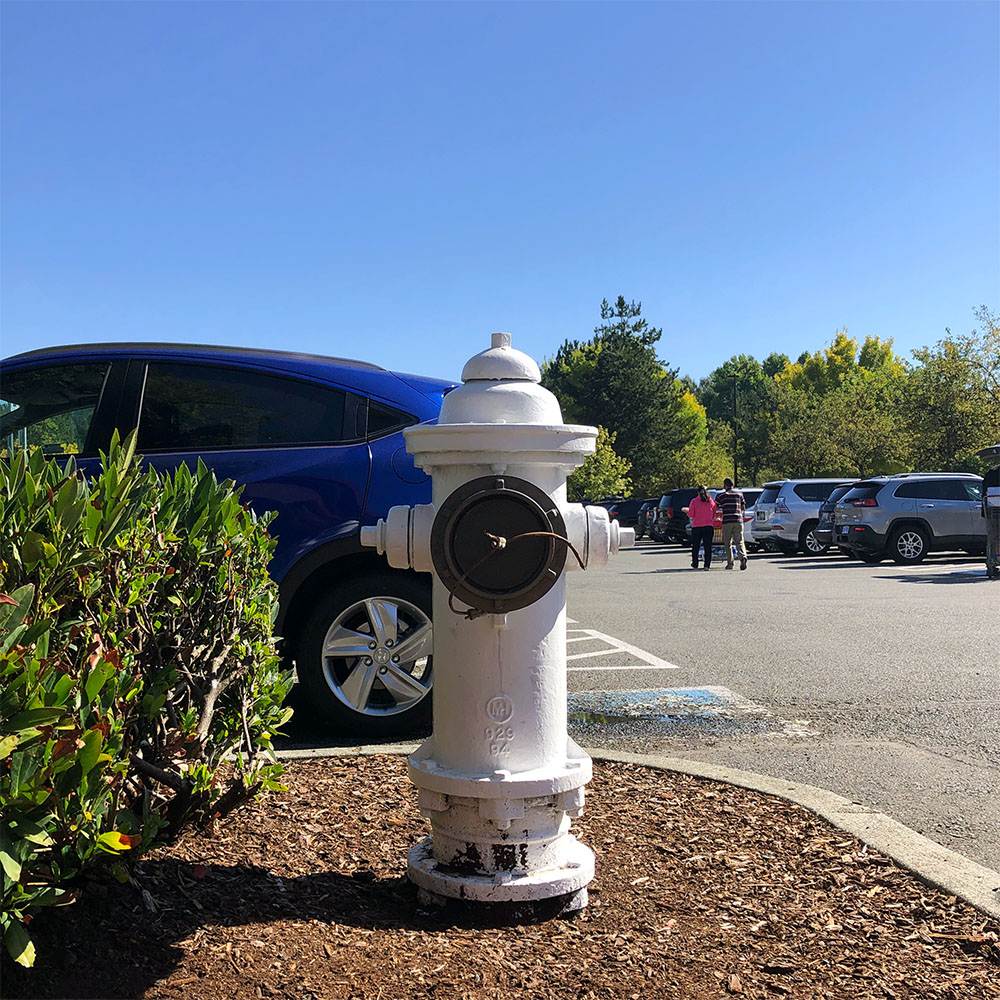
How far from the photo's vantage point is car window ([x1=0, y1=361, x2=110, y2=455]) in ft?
19.0

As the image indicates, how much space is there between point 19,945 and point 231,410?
3.96 m

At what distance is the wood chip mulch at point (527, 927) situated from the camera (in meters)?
2.61

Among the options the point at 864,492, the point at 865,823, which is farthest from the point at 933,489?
the point at 865,823

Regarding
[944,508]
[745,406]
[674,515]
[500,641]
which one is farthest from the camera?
[745,406]

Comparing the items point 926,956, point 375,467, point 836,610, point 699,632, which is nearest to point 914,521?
point 836,610

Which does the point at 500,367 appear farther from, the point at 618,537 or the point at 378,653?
the point at 378,653

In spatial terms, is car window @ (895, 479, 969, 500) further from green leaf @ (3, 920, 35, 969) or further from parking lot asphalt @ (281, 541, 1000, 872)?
green leaf @ (3, 920, 35, 969)

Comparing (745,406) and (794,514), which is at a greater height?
(745,406)

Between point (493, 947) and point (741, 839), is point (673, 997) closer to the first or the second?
point (493, 947)

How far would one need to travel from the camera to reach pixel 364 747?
5.12m

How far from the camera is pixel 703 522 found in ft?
69.2

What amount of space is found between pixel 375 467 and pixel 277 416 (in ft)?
2.19

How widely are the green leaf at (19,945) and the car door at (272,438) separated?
10.8ft

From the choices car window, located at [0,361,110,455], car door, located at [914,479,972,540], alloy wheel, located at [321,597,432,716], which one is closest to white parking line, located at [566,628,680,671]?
alloy wheel, located at [321,597,432,716]
